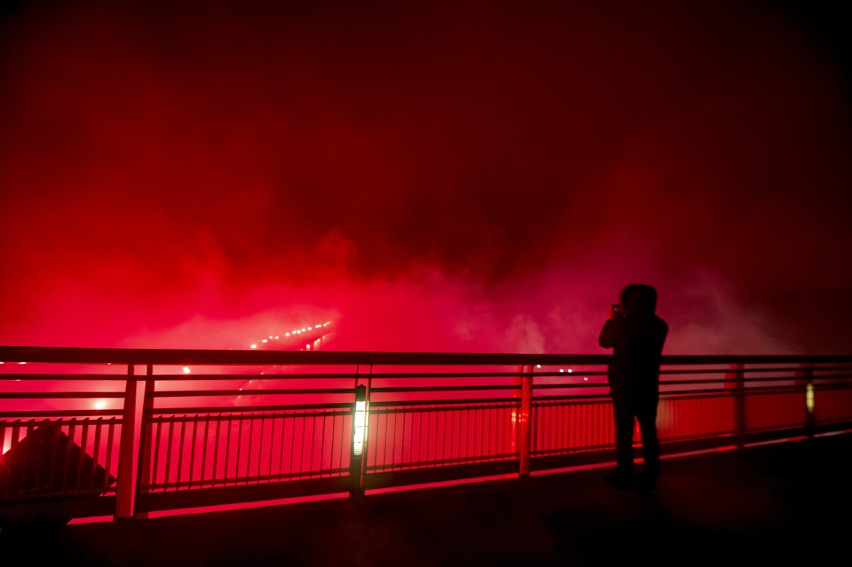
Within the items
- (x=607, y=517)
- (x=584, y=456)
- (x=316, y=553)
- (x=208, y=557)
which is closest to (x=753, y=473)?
(x=584, y=456)

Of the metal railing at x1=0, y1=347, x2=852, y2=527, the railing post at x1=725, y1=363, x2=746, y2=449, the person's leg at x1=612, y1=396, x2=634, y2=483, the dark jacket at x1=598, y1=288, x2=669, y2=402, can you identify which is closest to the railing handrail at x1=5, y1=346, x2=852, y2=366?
the metal railing at x1=0, y1=347, x2=852, y2=527

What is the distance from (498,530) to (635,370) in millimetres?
1938

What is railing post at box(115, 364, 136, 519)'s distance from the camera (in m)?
3.36

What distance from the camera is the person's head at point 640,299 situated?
12.8 feet

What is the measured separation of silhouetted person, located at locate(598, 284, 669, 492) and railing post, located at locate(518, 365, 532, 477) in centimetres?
85

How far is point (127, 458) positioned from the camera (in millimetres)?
3408

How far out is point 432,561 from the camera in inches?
111

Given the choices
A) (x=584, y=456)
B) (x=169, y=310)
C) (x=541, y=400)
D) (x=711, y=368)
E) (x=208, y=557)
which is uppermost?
(x=169, y=310)

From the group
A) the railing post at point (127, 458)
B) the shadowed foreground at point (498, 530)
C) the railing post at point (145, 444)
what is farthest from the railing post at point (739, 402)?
the railing post at point (127, 458)

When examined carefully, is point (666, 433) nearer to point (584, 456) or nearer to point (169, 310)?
point (584, 456)

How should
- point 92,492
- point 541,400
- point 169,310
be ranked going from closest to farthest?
point 92,492 < point 541,400 < point 169,310

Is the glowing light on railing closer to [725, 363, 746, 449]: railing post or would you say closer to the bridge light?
the bridge light

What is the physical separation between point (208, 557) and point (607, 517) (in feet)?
10.5

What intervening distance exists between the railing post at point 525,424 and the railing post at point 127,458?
12.2ft
